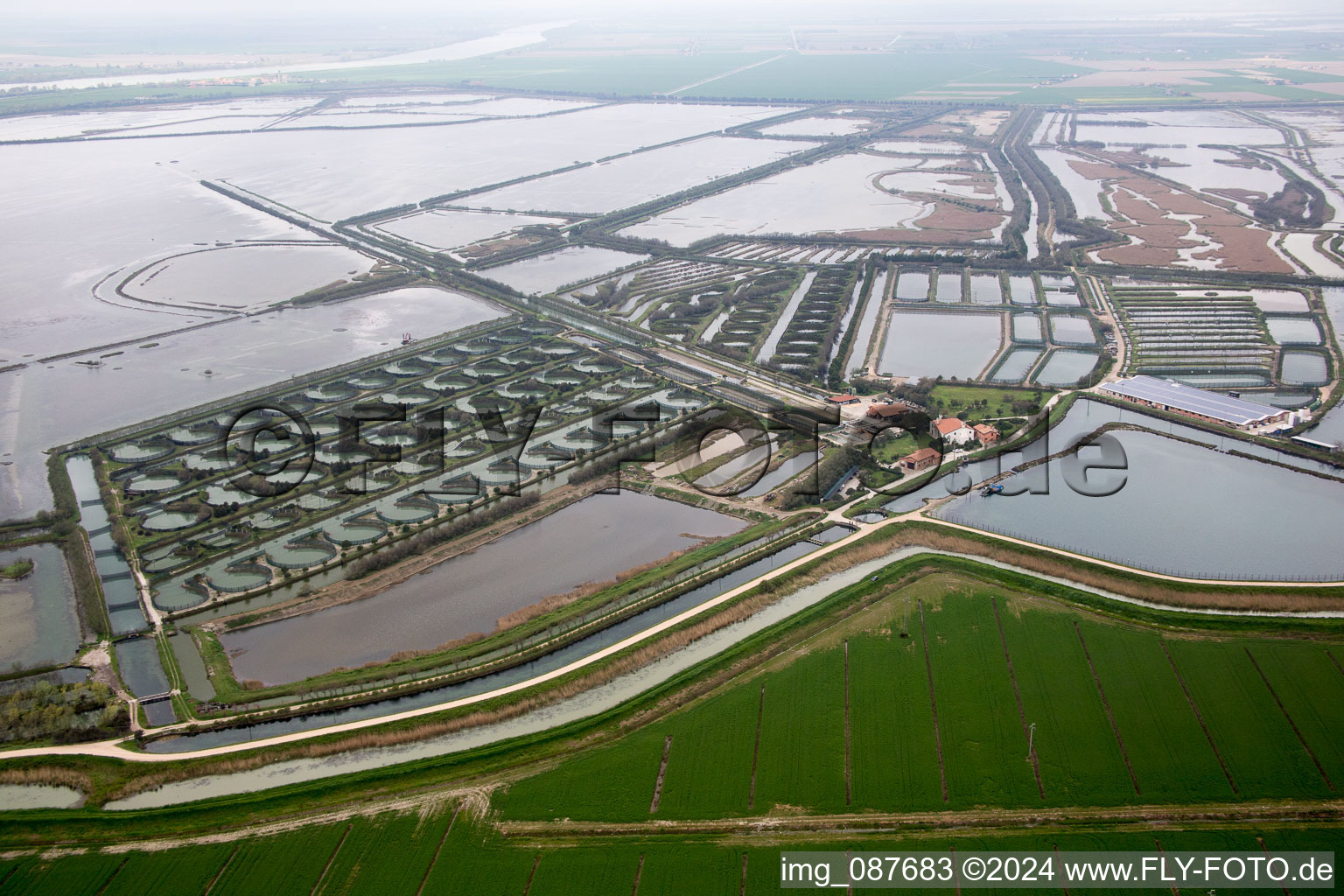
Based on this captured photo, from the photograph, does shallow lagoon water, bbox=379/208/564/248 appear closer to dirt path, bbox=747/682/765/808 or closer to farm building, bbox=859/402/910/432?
farm building, bbox=859/402/910/432

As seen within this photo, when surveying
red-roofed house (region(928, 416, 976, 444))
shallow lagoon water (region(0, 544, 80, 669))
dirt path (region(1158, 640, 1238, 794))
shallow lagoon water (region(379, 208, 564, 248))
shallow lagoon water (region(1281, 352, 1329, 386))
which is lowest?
dirt path (region(1158, 640, 1238, 794))

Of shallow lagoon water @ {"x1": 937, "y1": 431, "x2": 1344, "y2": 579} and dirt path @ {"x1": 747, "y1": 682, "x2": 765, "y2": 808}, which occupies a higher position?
shallow lagoon water @ {"x1": 937, "y1": 431, "x2": 1344, "y2": 579}

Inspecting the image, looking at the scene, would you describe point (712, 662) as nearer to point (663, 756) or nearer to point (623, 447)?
point (663, 756)

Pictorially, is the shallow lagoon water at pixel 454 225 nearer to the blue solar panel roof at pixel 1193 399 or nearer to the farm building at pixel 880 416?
the farm building at pixel 880 416

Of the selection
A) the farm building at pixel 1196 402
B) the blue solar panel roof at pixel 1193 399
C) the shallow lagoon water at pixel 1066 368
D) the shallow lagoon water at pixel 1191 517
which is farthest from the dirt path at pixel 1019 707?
the shallow lagoon water at pixel 1066 368

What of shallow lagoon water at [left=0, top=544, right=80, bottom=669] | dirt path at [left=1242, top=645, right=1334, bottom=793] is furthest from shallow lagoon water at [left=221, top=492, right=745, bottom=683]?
dirt path at [left=1242, top=645, right=1334, bottom=793]

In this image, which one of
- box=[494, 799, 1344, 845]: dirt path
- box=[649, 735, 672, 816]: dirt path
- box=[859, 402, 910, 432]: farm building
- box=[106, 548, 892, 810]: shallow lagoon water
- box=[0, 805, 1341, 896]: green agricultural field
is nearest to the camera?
box=[0, 805, 1341, 896]: green agricultural field
